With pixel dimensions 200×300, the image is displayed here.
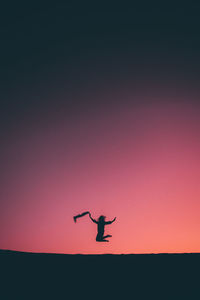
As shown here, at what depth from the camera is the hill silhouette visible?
797 centimetres

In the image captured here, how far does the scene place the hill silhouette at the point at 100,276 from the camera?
7.97m

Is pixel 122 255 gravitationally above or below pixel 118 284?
above

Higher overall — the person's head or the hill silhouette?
the person's head

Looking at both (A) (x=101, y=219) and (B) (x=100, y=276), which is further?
(A) (x=101, y=219)

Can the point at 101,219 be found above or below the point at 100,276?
above

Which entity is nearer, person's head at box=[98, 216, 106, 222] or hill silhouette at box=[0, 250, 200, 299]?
hill silhouette at box=[0, 250, 200, 299]

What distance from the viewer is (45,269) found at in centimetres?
899

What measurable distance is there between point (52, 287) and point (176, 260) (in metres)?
3.57

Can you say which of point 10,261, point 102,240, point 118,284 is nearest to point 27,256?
point 10,261

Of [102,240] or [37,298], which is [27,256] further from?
[102,240]

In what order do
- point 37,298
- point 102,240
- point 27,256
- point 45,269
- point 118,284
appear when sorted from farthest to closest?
point 102,240 < point 27,256 < point 45,269 < point 118,284 < point 37,298

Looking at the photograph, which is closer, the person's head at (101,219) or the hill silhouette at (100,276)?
the hill silhouette at (100,276)

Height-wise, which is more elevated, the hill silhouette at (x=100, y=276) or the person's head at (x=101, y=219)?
the person's head at (x=101, y=219)

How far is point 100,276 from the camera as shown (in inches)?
341
